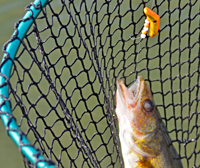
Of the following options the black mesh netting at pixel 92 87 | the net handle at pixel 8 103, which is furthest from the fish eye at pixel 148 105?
the net handle at pixel 8 103

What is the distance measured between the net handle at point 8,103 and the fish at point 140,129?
2.65 ft

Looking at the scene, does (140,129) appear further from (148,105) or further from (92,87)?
(92,87)

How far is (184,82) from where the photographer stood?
3.71 metres

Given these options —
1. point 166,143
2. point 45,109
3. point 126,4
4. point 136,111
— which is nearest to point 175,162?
point 166,143

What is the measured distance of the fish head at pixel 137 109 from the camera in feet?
6.82

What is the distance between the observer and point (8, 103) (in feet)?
4.54

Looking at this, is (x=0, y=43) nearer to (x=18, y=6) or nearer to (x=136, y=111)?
(x=18, y=6)

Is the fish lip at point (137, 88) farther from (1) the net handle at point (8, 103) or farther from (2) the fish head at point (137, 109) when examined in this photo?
(1) the net handle at point (8, 103)

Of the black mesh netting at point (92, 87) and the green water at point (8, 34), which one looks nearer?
the black mesh netting at point (92, 87)

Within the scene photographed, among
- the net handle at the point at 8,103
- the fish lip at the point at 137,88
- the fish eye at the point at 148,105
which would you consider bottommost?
the net handle at the point at 8,103

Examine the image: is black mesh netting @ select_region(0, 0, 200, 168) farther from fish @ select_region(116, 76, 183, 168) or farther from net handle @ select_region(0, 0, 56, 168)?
fish @ select_region(116, 76, 183, 168)

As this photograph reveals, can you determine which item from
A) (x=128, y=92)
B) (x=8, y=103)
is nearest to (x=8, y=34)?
(x=128, y=92)

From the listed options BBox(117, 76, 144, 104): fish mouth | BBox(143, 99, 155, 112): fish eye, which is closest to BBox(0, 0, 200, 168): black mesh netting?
BBox(117, 76, 144, 104): fish mouth

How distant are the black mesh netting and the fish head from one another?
278 mm
